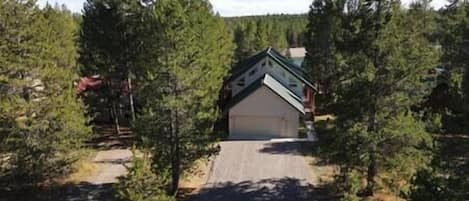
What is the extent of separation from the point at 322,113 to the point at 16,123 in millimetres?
25884

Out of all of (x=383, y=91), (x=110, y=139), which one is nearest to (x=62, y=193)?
(x=110, y=139)

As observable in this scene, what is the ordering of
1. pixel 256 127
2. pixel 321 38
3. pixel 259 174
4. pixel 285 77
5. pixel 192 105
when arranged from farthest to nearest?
pixel 321 38 < pixel 285 77 < pixel 256 127 < pixel 259 174 < pixel 192 105

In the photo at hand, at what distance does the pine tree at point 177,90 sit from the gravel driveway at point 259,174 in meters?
2.49

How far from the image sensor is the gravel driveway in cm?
2178

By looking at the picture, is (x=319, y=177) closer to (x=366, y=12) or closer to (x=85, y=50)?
(x=366, y=12)

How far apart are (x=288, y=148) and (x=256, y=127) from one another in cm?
368

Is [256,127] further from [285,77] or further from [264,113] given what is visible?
[285,77]

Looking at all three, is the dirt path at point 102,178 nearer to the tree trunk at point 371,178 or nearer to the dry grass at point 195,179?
the dry grass at point 195,179

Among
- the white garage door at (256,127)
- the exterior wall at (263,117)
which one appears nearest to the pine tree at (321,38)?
the exterior wall at (263,117)

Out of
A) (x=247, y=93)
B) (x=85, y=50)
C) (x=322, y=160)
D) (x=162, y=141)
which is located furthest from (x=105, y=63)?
(x=322, y=160)

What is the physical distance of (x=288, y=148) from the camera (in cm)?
3030

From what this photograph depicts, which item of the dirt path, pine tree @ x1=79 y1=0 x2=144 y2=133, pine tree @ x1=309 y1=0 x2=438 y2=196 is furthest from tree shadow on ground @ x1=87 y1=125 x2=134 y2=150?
pine tree @ x1=309 y1=0 x2=438 y2=196

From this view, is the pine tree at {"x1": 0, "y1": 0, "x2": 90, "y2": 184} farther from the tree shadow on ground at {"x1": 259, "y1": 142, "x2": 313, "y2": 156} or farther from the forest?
the tree shadow on ground at {"x1": 259, "y1": 142, "x2": 313, "y2": 156}

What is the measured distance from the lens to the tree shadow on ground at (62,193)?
21.8m
